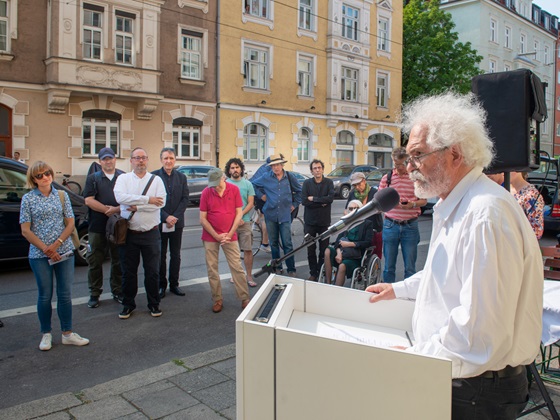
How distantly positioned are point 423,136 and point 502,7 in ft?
169

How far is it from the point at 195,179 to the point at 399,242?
1448cm

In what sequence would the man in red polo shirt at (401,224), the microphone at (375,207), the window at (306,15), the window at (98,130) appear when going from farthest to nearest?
1. the window at (306,15)
2. the window at (98,130)
3. the man in red polo shirt at (401,224)
4. the microphone at (375,207)

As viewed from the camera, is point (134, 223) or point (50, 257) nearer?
point (50, 257)

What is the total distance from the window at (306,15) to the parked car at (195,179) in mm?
12527

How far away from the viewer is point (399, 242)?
630 cm

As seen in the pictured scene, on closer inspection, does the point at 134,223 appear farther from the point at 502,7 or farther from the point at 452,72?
the point at 502,7

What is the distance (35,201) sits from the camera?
491 cm

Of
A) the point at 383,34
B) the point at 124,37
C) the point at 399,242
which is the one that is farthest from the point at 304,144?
the point at 399,242

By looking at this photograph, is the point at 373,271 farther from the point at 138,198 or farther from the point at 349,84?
the point at 349,84

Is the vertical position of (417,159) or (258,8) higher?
(258,8)

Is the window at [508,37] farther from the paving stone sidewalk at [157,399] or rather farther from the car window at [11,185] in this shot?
the paving stone sidewalk at [157,399]

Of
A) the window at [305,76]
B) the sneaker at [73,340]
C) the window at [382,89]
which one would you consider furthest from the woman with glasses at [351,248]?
the window at [382,89]

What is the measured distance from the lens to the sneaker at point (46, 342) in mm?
4863

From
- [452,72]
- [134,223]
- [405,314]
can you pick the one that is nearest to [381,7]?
[452,72]
